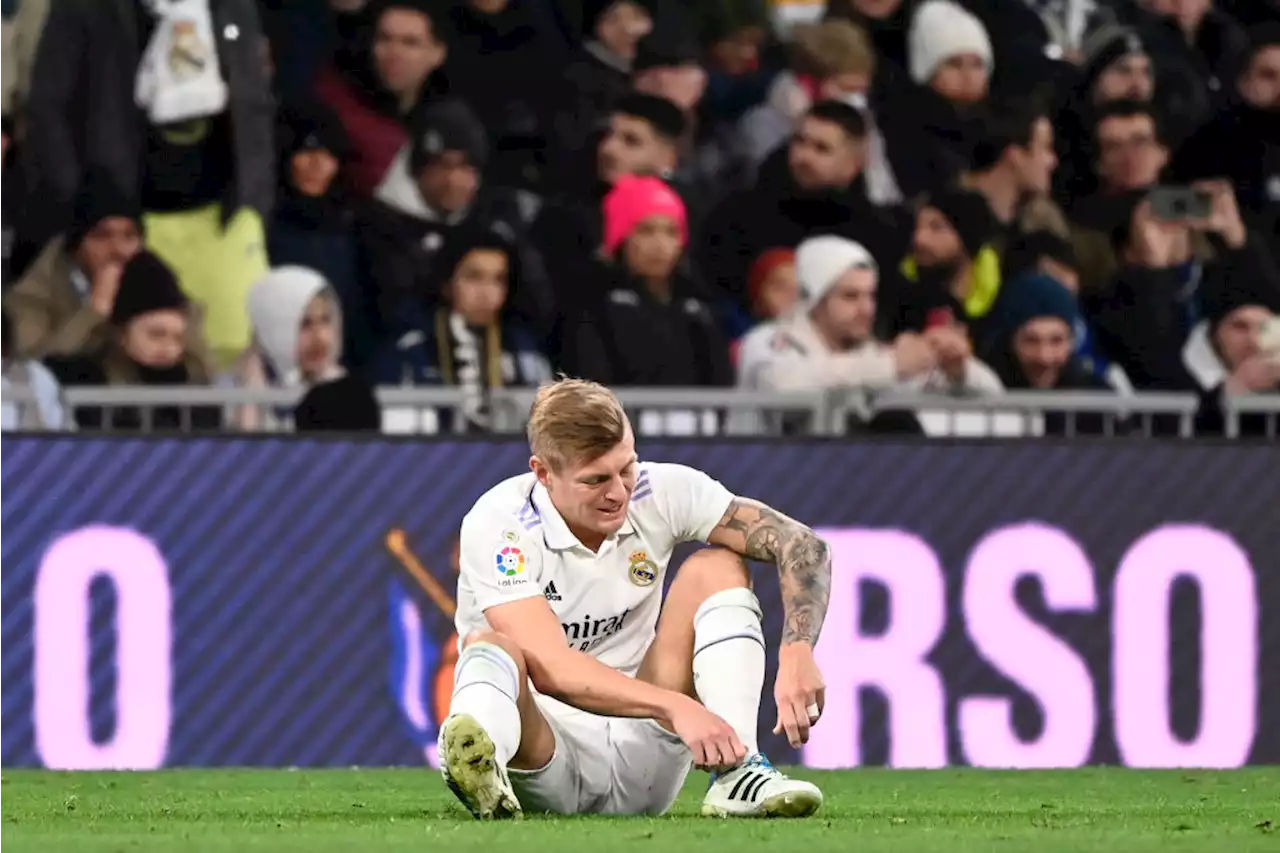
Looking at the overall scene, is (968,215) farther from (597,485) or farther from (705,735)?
(705,735)

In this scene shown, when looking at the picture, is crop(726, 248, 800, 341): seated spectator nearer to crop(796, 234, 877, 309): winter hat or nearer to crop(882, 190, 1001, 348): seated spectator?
crop(796, 234, 877, 309): winter hat

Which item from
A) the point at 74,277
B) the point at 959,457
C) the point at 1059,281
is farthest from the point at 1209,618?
the point at 74,277

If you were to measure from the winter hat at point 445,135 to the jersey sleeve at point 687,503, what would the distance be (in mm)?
5539

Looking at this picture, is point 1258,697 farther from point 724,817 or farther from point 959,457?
point 724,817

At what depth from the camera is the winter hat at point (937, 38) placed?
44.2 ft

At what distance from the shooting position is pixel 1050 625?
9.93m

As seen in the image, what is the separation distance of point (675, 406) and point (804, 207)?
214 centimetres

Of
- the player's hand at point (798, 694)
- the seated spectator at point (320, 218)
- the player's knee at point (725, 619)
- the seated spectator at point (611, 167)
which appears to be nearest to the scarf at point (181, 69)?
the seated spectator at point (320, 218)

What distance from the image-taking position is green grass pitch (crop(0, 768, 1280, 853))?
5781 mm

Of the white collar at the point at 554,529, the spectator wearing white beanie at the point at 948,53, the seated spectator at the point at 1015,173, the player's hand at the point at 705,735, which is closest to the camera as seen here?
the player's hand at the point at 705,735

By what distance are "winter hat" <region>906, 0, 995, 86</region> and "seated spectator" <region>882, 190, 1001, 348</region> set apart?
940mm

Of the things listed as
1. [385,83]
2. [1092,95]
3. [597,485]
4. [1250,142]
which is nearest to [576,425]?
[597,485]

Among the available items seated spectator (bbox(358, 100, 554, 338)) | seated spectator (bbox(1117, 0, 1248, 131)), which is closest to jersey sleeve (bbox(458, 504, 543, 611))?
seated spectator (bbox(358, 100, 554, 338))

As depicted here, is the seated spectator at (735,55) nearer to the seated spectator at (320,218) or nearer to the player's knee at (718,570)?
the seated spectator at (320,218)
